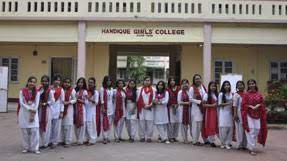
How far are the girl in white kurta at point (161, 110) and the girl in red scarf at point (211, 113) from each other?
3.39 feet

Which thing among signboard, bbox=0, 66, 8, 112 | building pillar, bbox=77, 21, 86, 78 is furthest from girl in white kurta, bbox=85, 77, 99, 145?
signboard, bbox=0, 66, 8, 112

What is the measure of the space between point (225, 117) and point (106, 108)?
285 centimetres

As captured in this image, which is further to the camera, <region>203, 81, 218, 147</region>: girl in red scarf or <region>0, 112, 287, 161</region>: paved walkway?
<region>203, 81, 218, 147</region>: girl in red scarf

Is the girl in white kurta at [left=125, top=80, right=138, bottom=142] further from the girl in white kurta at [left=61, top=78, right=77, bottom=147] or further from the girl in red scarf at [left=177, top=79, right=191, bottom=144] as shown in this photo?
the girl in white kurta at [left=61, top=78, right=77, bottom=147]

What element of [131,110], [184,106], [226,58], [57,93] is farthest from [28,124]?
[226,58]

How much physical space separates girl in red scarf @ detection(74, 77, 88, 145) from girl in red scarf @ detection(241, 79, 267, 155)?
11.9 ft

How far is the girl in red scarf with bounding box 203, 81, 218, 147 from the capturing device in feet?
33.8

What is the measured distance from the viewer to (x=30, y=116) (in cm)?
907

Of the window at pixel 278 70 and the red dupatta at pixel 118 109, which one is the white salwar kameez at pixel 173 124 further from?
the window at pixel 278 70

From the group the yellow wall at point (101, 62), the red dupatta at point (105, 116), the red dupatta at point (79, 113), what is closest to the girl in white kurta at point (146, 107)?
the red dupatta at point (105, 116)

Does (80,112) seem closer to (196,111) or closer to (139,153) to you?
(139,153)

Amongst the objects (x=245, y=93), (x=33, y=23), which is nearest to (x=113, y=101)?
(x=245, y=93)

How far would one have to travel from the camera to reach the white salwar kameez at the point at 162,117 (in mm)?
10945

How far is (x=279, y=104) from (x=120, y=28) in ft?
22.3
